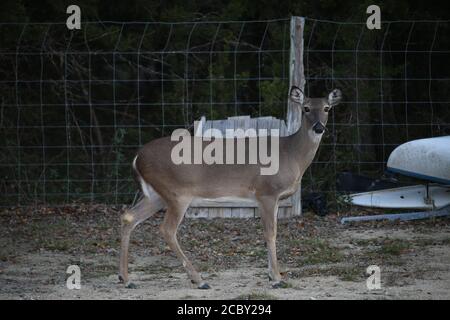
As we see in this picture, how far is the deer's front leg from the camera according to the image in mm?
7043

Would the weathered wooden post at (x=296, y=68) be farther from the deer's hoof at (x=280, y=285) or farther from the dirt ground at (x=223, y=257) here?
the deer's hoof at (x=280, y=285)

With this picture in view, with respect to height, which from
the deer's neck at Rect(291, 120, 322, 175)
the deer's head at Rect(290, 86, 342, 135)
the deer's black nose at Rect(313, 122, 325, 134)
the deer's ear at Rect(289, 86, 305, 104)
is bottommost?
the deer's neck at Rect(291, 120, 322, 175)

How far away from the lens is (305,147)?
7848 mm

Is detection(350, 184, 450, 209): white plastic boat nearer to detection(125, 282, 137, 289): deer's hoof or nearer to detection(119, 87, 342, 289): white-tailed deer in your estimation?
detection(119, 87, 342, 289): white-tailed deer

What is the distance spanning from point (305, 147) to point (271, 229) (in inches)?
36.8

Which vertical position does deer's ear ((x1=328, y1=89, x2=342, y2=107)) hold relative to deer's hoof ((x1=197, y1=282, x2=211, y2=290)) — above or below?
above

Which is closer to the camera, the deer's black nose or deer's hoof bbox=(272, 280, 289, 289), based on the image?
deer's hoof bbox=(272, 280, 289, 289)

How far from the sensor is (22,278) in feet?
24.1

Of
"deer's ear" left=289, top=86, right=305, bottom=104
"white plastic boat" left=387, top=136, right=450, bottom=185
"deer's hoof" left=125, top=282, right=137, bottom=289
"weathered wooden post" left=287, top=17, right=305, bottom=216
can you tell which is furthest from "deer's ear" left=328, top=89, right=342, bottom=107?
"white plastic boat" left=387, top=136, right=450, bottom=185

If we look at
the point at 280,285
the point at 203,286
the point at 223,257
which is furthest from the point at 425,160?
the point at 203,286

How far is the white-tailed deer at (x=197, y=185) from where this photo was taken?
23.8ft

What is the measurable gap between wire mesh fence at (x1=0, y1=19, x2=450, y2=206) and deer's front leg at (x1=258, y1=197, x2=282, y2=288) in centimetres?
361

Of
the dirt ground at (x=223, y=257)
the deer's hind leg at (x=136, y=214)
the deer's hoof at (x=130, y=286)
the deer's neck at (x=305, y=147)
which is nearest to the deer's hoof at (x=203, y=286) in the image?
the dirt ground at (x=223, y=257)
